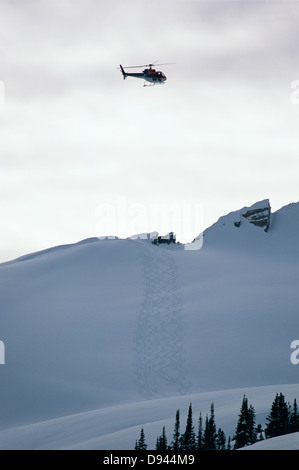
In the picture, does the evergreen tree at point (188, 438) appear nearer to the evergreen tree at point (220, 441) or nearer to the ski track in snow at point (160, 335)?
the evergreen tree at point (220, 441)

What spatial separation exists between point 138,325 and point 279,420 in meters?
24.5

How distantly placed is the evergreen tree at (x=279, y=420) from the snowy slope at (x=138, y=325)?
4.81 m

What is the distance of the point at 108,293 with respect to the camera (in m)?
54.2

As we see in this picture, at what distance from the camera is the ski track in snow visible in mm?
41250

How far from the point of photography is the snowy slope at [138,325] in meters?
40.4

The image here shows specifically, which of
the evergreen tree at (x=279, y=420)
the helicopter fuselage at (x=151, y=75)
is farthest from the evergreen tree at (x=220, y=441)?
the helicopter fuselage at (x=151, y=75)

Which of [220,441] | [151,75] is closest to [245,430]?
[220,441]

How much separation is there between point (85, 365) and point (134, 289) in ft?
40.8

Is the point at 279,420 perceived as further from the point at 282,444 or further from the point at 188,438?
the point at 282,444

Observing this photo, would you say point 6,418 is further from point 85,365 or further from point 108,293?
point 108,293

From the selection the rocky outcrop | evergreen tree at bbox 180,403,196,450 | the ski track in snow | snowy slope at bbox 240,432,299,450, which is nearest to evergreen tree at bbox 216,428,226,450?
evergreen tree at bbox 180,403,196,450

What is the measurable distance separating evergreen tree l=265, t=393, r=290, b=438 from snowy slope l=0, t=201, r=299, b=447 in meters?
4.81

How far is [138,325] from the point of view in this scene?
4850 centimetres
